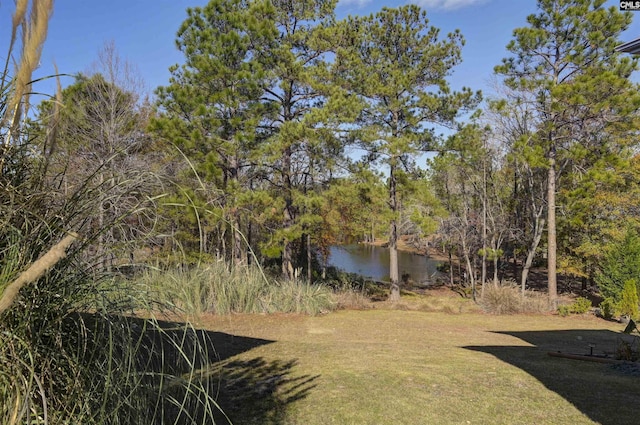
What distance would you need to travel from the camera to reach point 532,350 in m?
6.65

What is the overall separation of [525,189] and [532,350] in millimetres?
15274

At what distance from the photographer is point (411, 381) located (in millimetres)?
4176

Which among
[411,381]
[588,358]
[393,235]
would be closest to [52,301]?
[411,381]

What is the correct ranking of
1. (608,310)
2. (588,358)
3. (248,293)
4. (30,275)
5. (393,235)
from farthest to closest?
1. (393,235)
2. (608,310)
3. (248,293)
4. (588,358)
5. (30,275)

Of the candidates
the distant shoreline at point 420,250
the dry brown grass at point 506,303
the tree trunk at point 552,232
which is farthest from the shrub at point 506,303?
the distant shoreline at point 420,250

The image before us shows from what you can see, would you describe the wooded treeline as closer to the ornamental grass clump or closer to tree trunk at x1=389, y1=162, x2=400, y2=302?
tree trunk at x1=389, y1=162, x2=400, y2=302

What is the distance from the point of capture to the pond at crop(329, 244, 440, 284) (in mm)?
25609

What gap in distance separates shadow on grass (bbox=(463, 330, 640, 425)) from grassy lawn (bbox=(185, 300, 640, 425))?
0.01 meters

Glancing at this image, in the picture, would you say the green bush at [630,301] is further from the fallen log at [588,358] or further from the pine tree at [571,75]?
the fallen log at [588,358]

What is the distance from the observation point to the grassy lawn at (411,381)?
334 centimetres

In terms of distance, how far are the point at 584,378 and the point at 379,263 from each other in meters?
26.6

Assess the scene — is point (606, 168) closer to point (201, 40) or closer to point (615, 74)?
point (615, 74)

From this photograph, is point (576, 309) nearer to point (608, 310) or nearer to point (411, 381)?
point (608, 310)

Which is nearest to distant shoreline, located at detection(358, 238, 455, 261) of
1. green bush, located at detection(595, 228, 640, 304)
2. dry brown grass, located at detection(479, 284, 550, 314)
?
green bush, located at detection(595, 228, 640, 304)
